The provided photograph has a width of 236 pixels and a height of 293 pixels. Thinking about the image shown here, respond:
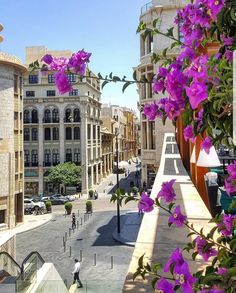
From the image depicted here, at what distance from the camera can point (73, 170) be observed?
5431cm

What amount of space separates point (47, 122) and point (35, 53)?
12851mm

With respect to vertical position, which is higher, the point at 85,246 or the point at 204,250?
the point at 204,250

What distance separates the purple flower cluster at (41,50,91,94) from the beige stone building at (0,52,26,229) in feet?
110

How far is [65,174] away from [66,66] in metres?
51.0

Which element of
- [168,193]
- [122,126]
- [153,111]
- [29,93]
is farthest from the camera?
[122,126]

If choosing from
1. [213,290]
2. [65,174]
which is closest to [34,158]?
[65,174]

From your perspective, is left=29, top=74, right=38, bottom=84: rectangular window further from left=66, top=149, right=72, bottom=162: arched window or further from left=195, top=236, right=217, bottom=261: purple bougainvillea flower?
left=195, top=236, right=217, bottom=261: purple bougainvillea flower

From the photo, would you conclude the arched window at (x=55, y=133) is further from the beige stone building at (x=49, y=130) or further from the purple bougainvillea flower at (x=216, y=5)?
the purple bougainvillea flower at (x=216, y=5)

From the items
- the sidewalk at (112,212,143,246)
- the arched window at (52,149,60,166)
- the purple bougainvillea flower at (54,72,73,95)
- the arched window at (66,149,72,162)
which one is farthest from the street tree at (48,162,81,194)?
the purple bougainvillea flower at (54,72,73,95)

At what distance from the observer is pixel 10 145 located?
36.2 m

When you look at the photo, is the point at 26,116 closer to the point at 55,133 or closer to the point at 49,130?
the point at 49,130

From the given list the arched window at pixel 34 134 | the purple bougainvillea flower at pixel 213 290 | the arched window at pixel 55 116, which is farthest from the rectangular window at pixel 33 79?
the purple bougainvillea flower at pixel 213 290

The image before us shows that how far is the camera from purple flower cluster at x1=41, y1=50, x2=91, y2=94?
279 cm

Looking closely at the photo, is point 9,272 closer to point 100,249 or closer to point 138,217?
point 100,249
